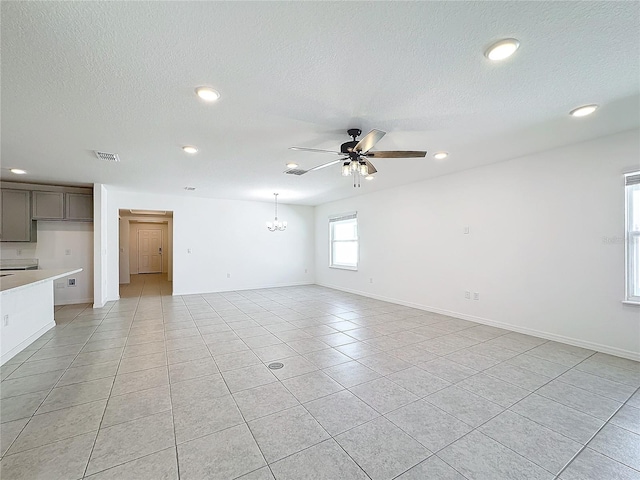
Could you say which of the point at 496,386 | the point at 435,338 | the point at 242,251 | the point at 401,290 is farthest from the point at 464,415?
the point at 242,251

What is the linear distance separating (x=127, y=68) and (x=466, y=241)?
4722 mm

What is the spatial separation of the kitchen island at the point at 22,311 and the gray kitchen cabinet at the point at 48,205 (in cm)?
208

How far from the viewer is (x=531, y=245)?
3799 mm

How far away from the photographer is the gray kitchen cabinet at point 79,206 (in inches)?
224

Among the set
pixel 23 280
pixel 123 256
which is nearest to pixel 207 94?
pixel 23 280

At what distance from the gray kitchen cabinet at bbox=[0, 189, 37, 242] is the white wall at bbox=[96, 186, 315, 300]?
122 cm

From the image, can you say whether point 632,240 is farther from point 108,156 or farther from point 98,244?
point 98,244

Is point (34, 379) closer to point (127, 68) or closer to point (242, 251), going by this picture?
point (127, 68)

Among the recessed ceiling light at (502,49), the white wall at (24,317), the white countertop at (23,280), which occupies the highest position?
the recessed ceiling light at (502,49)

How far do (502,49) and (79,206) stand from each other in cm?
731

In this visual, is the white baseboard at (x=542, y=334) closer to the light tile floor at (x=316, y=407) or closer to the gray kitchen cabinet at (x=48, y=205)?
the light tile floor at (x=316, y=407)

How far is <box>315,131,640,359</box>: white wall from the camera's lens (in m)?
3.16

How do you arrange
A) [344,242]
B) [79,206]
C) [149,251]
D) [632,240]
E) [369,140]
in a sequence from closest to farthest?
[369,140]
[632,240]
[79,206]
[344,242]
[149,251]

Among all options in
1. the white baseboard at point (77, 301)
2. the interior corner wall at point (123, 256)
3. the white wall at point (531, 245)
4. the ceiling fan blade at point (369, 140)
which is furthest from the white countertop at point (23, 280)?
the interior corner wall at point (123, 256)
